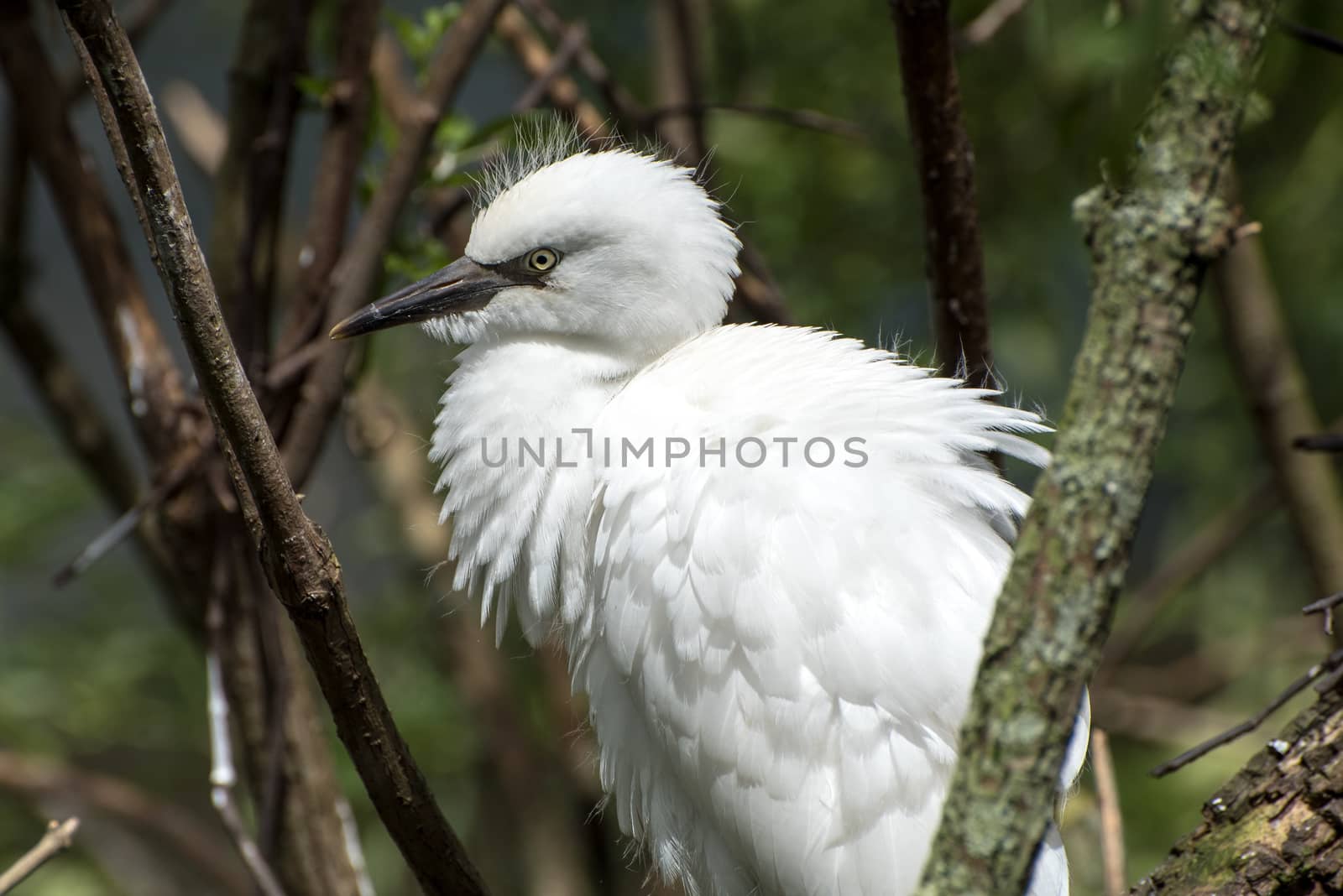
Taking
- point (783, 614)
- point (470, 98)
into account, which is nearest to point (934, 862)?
point (783, 614)

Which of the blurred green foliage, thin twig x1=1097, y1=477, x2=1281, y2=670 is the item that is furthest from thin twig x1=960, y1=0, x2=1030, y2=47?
thin twig x1=1097, y1=477, x2=1281, y2=670

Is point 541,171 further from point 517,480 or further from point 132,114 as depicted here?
point 132,114

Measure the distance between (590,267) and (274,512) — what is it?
771 mm

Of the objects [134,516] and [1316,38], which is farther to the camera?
[134,516]

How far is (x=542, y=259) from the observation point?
168 centimetres

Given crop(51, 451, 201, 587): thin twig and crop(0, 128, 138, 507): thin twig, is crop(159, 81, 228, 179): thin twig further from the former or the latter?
crop(51, 451, 201, 587): thin twig

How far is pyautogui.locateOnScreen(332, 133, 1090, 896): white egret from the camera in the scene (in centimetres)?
141

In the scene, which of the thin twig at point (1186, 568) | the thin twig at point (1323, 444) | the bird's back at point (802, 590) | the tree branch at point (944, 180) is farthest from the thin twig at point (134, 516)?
the thin twig at point (1186, 568)

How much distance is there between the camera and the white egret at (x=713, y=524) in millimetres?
1411

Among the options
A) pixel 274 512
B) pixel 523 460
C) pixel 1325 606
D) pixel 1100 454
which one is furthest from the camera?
pixel 523 460

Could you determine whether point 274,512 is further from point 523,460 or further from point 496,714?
point 496,714

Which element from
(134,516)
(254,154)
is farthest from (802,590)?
(254,154)

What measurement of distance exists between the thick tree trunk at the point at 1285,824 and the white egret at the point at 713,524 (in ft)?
1.17

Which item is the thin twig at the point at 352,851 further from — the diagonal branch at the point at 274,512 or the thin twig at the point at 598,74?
the thin twig at the point at 598,74
